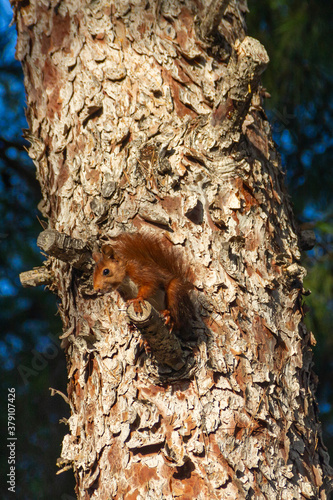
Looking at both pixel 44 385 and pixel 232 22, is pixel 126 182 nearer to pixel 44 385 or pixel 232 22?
pixel 232 22

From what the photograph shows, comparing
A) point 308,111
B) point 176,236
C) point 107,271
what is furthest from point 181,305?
point 308,111

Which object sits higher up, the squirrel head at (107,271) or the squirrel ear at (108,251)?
the squirrel ear at (108,251)

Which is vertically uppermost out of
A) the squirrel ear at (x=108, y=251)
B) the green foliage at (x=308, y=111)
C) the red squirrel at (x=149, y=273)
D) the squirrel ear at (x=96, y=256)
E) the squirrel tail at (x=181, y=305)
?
the green foliage at (x=308, y=111)

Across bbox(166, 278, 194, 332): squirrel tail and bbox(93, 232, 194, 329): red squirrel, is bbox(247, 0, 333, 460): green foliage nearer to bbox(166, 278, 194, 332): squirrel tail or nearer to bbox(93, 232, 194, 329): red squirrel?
bbox(93, 232, 194, 329): red squirrel

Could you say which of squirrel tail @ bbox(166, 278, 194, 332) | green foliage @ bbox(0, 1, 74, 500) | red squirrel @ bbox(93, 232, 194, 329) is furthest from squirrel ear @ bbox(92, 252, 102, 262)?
green foliage @ bbox(0, 1, 74, 500)

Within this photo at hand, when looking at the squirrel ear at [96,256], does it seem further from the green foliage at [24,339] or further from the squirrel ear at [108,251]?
the green foliage at [24,339]

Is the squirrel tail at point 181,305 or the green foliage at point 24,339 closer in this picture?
the squirrel tail at point 181,305

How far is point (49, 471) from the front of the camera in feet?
11.6

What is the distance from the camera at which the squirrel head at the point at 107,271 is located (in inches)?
65.9

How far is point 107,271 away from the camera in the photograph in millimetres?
1716

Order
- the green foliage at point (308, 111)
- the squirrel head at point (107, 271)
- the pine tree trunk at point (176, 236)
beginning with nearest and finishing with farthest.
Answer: the pine tree trunk at point (176, 236) < the squirrel head at point (107, 271) < the green foliage at point (308, 111)

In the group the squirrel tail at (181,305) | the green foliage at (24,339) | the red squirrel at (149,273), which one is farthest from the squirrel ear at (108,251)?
the green foliage at (24,339)

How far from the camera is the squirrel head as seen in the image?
1673 millimetres

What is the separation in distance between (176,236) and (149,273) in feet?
0.60
